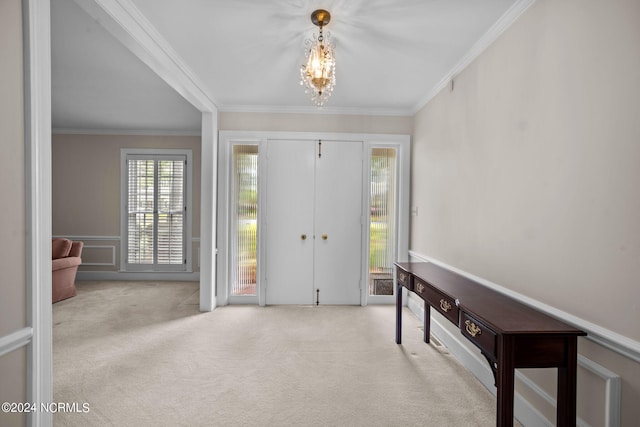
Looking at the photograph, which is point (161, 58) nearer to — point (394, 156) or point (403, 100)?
point (403, 100)

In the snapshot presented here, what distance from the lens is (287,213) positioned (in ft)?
13.6

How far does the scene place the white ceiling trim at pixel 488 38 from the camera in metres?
2.02

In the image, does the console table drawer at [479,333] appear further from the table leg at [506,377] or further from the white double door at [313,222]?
the white double door at [313,222]

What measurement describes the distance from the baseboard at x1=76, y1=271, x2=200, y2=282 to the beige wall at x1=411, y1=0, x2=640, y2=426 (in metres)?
4.70

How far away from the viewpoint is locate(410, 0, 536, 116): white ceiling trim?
2.02 meters

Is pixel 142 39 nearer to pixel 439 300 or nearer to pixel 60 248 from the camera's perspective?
pixel 439 300

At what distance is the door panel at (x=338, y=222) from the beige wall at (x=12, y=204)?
3.07 m

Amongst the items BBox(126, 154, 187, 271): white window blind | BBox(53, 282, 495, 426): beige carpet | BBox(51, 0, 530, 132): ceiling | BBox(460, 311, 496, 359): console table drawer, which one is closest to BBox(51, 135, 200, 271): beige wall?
BBox(126, 154, 187, 271): white window blind

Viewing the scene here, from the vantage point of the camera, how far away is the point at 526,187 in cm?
195

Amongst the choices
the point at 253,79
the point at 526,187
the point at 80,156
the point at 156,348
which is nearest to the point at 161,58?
the point at 253,79

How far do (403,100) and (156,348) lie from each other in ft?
12.6

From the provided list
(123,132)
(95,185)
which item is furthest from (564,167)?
(95,185)

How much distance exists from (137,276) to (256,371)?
4.12 meters

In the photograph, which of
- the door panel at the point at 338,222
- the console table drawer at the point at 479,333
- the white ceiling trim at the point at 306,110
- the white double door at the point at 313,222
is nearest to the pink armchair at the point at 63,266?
the white double door at the point at 313,222
